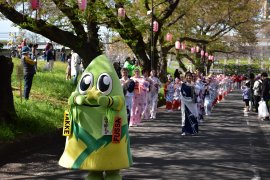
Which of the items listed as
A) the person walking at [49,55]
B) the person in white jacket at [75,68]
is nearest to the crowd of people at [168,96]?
the person in white jacket at [75,68]

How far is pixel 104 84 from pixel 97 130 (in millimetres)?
552

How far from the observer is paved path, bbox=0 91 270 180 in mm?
7145

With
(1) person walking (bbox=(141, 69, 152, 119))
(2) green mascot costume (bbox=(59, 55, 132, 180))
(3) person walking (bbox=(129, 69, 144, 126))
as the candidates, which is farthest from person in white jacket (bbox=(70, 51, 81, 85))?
(2) green mascot costume (bbox=(59, 55, 132, 180))

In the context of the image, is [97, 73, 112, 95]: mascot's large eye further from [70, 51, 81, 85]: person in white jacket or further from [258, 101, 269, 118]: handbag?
[258, 101, 269, 118]: handbag

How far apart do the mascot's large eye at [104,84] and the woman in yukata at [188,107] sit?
6.39 meters

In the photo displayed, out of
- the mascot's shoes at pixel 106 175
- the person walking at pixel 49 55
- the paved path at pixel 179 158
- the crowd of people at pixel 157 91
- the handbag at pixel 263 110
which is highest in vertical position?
the person walking at pixel 49 55

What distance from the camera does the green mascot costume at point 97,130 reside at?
5.25 metres

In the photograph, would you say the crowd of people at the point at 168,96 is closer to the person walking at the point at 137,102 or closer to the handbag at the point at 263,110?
the person walking at the point at 137,102

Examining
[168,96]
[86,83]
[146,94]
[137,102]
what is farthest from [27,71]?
[168,96]

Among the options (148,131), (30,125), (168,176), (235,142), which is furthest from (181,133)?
(168,176)

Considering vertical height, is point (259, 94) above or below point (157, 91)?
below

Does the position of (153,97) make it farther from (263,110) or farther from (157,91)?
(263,110)

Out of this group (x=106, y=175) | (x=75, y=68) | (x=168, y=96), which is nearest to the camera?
(x=106, y=175)

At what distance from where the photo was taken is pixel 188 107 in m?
11.7
